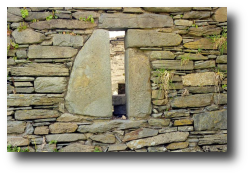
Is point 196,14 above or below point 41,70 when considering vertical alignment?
above

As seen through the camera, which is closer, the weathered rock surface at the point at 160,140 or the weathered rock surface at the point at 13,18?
the weathered rock surface at the point at 13,18

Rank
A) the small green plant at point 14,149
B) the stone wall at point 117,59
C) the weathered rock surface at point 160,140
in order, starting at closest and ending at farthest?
the small green plant at point 14,149 → the weathered rock surface at point 160,140 → the stone wall at point 117,59

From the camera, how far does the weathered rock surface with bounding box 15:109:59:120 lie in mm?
2969

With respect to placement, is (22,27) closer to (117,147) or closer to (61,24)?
(61,24)

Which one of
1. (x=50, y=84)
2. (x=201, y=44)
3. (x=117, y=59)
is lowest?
(x=50, y=84)

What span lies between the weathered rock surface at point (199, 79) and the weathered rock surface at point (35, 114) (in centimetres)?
196

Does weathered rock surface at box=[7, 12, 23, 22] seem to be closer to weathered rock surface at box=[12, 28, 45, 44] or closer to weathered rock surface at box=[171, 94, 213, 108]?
weathered rock surface at box=[12, 28, 45, 44]

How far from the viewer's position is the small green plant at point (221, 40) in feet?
10.6

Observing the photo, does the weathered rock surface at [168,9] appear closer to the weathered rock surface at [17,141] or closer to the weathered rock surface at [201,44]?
the weathered rock surface at [201,44]

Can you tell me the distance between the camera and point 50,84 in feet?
9.89

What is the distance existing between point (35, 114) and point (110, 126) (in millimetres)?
1063

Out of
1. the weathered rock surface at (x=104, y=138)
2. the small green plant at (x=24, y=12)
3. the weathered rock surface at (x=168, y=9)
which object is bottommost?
the weathered rock surface at (x=104, y=138)

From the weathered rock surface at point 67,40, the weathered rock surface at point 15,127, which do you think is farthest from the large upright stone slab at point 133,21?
the weathered rock surface at point 15,127

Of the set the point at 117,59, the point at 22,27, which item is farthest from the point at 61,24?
the point at 117,59
